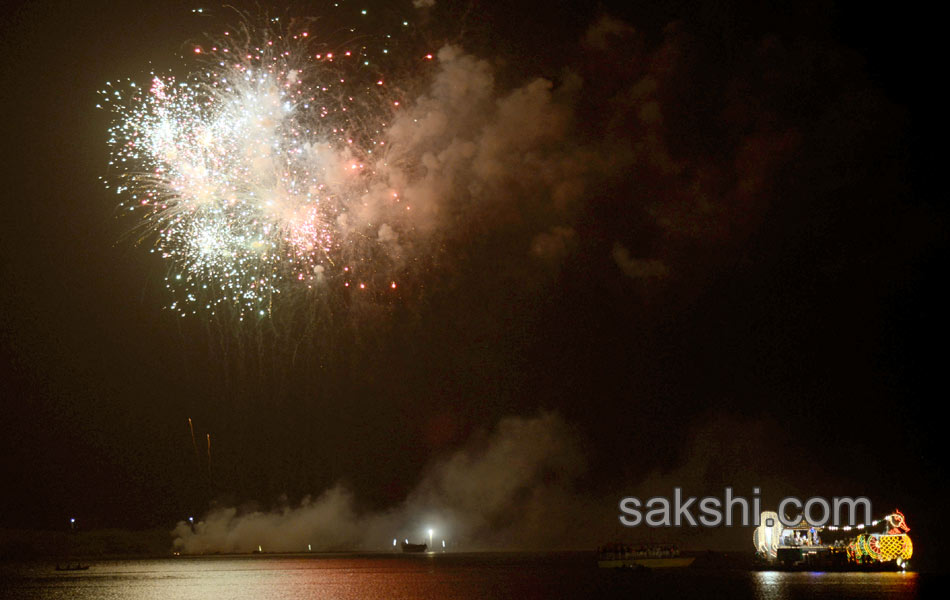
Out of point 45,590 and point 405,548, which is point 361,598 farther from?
point 405,548

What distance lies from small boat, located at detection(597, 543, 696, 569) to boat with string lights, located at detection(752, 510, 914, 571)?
14.8m

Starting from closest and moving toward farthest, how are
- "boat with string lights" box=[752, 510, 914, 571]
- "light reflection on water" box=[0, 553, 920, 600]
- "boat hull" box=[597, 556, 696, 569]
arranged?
"light reflection on water" box=[0, 553, 920, 600] → "boat with string lights" box=[752, 510, 914, 571] → "boat hull" box=[597, 556, 696, 569]

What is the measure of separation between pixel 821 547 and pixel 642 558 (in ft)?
67.4

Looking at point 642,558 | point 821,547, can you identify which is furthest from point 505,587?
point 642,558

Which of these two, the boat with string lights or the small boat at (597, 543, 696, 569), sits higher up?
the boat with string lights

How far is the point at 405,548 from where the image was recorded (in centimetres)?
16150

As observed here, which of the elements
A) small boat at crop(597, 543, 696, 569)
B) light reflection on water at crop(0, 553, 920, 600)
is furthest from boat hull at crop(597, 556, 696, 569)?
light reflection on water at crop(0, 553, 920, 600)

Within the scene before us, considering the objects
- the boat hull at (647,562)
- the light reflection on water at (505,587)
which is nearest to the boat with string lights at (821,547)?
the light reflection on water at (505,587)

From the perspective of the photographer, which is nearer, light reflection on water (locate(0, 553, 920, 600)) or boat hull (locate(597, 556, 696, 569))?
light reflection on water (locate(0, 553, 920, 600))

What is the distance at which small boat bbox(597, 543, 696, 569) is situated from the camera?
75.8 meters

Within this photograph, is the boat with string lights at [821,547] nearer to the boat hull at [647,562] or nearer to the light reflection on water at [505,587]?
the light reflection on water at [505,587]

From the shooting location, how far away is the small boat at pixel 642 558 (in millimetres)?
75750

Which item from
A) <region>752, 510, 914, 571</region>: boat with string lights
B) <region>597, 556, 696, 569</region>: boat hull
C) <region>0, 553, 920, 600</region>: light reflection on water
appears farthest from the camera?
<region>597, 556, 696, 569</region>: boat hull

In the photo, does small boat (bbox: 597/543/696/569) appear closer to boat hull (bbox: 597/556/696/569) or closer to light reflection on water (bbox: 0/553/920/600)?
boat hull (bbox: 597/556/696/569)
